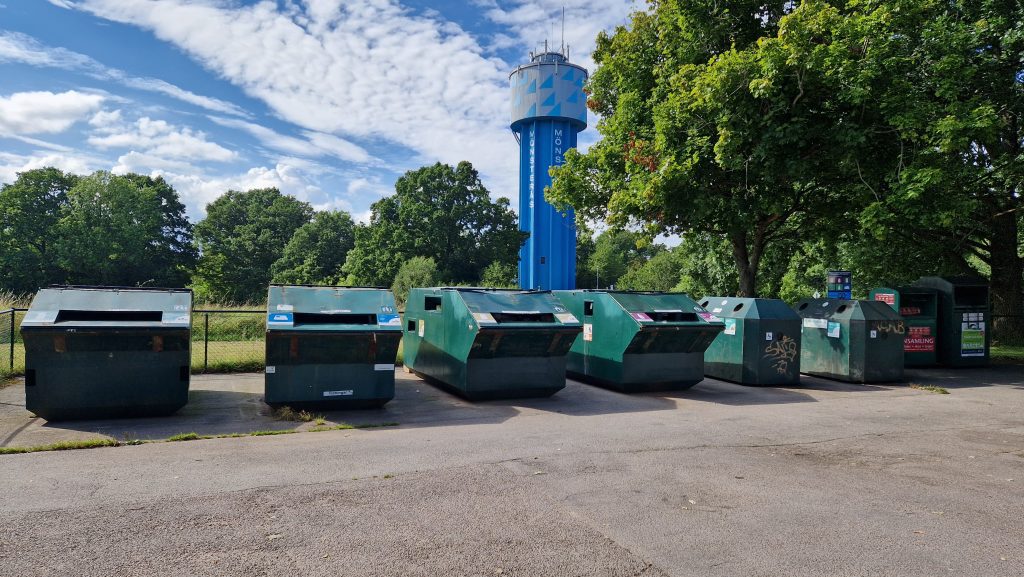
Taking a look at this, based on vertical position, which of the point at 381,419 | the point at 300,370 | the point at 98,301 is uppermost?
the point at 98,301

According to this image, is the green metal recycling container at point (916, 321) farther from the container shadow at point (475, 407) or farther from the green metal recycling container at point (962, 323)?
the container shadow at point (475, 407)

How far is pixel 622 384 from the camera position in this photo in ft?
30.1

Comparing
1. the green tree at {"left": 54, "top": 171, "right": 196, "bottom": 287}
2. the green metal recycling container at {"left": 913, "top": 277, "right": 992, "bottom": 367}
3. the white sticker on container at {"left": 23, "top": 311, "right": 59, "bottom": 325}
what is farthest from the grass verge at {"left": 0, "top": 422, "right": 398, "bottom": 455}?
the green tree at {"left": 54, "top": 171, "right": 196, "bottom": 287}

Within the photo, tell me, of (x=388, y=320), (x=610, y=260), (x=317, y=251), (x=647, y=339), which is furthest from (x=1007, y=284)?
(x=610, y=260)

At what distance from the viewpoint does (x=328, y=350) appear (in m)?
7.09

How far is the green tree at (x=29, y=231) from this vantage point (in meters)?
38.1

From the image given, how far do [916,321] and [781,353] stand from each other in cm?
503

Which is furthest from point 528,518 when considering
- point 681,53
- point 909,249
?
point 909,249

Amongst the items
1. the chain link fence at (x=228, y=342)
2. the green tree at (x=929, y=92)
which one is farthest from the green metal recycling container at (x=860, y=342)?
the chain link fence at (x=228, y=342)

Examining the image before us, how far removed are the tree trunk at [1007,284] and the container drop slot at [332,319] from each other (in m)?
16.5

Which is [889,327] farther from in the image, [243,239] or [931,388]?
[243,239]

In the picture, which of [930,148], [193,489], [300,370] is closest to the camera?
[193,489]

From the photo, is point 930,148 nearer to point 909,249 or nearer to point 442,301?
point 909,249

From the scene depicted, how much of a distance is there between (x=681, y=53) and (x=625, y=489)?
437 inches
